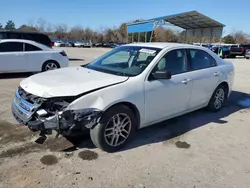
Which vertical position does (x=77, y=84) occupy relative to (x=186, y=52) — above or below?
below

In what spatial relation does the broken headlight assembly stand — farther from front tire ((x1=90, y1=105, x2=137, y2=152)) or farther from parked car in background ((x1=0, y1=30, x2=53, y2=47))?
parked car in background ((x1=0, y1=30, x2=53, y2=47))

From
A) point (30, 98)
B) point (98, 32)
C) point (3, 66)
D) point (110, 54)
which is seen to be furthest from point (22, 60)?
point (98, 32)

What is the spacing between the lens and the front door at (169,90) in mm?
3965

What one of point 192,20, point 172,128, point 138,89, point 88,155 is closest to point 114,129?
point 88,155

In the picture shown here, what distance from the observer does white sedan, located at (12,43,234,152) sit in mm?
3264

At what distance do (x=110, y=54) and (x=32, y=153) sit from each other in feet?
7.98

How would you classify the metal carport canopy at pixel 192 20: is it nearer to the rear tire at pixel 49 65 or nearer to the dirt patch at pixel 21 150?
the rear tire at pixel 49 65

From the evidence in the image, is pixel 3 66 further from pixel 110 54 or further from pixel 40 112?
pixel 40 112

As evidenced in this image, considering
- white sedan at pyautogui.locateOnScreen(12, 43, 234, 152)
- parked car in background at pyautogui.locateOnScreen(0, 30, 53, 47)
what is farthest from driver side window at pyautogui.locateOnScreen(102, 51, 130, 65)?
parked car in background at pyautogui.locateOnScreen(0, 30, 53, 47)

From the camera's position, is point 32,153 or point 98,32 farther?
point 98,32

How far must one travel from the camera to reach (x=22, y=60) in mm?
9203

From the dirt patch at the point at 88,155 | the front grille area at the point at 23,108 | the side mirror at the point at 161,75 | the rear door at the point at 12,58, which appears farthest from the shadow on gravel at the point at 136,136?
the rear door at the point at 12,58

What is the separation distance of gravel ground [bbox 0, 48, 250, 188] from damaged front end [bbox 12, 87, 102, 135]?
481 mm

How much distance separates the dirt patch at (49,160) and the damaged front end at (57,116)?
368 mm
